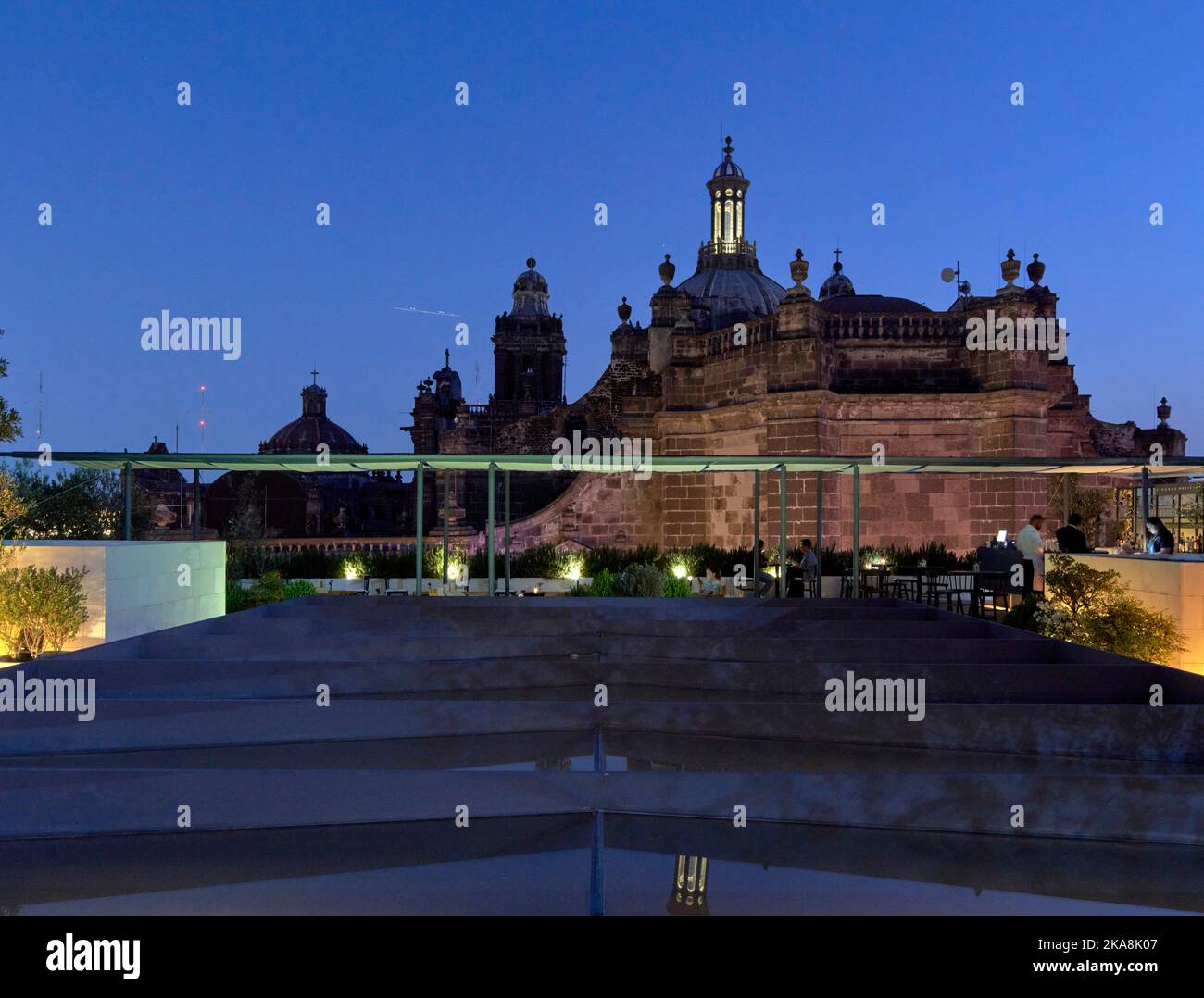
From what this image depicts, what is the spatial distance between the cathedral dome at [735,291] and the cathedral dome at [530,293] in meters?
17.5

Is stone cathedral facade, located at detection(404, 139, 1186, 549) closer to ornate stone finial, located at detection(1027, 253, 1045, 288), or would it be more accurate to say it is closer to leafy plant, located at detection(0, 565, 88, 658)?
ornate stone finial, located at detection(1027, 253, 1045, 288)

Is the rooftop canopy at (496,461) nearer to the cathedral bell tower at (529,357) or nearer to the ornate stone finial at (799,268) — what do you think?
the ornate stone finial at (799,268)

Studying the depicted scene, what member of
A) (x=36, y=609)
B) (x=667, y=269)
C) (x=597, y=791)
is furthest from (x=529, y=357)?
(x=597, y=791)

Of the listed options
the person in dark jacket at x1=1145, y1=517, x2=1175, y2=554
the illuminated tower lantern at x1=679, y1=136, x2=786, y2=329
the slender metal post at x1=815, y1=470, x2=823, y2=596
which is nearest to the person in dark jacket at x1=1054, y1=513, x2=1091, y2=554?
the person in dark jacket at x1=1145, y1=517, x2=1175, y2=554

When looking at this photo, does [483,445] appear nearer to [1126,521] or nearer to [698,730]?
[1126,521]

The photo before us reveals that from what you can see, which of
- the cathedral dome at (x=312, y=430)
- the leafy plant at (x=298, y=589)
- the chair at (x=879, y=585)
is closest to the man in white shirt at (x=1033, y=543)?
the chair at (x=879, y=585)

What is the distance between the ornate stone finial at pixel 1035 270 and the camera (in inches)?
1026

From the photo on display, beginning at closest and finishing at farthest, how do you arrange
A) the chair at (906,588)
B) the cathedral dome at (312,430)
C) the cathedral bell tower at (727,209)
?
1. the chair at (906,588)
2. the cathedral bell tower at (727,209)
3. the cathedral dome at (312,430)

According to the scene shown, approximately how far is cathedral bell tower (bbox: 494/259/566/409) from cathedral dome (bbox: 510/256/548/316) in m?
0.43

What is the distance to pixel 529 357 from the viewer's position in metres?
68.2

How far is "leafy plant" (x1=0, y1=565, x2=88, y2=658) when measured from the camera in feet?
34.6

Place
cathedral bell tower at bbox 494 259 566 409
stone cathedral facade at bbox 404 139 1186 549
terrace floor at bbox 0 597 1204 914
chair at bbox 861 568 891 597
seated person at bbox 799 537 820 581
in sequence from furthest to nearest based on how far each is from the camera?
cathedral bell tower at bbox 494 259 566 409
stone cathedral facade at bbox 404 139 1186 549
chair at bbox 861 568 891 597
seated person at bbox 799 537 820 581
terrace floor at bbox 0 597 1204 914

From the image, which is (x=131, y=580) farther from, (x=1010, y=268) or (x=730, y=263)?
(x=730, y=263)

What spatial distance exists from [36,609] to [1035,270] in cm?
2459
